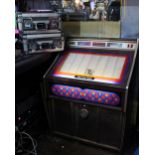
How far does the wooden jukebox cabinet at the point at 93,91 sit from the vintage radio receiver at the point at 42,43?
142 millimetres

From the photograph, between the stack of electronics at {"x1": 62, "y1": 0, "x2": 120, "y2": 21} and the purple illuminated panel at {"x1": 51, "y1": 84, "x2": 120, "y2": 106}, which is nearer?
the purple illuminated panel at {"x1": 51, "y1": 84, "x2": 120, "y2": 106}

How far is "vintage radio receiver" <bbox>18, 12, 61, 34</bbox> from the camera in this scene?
6.02ft

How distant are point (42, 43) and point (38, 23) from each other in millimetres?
184

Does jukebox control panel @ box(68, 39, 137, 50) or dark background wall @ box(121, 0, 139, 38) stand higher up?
dark background wall @ box(121, 0, 139, 38)

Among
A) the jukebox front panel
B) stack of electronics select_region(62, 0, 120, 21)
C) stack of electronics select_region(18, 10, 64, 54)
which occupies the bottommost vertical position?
the jukebox front panel

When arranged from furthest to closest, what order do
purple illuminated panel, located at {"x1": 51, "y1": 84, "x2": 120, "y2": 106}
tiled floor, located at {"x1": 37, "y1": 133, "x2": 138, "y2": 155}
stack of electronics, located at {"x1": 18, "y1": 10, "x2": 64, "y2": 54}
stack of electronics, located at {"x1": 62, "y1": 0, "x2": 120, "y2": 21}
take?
stack of electronics, located at {"x1": 62, "y1": 0, "x2": 120, "y2": 21} → tiled floor, located at {"x1": 37, "y1": 133, "x2": 138, "y2": 155} → stack of electronics, located at {"x1": 18, "y1": 10, "x2": 64, "y2": 54} → purple illuminated panel, located at {"x1": 51, "y1": 84, "x2": 120, "y2": 106}

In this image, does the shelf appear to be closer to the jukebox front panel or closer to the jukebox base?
the jukebox front panel

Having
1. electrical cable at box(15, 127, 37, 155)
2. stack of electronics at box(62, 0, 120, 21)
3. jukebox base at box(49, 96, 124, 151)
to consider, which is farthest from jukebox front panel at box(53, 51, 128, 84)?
electrical cable at box(15, 127, 37, 155)

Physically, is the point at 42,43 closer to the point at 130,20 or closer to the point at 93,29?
the point at 93,29

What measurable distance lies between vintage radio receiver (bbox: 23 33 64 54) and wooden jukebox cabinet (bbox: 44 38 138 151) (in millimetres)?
142

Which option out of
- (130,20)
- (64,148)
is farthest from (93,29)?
(64,148)

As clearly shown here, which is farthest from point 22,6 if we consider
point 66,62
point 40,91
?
point 40,91

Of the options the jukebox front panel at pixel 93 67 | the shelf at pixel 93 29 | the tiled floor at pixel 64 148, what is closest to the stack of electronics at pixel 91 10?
the shelf at pixel 93 29
